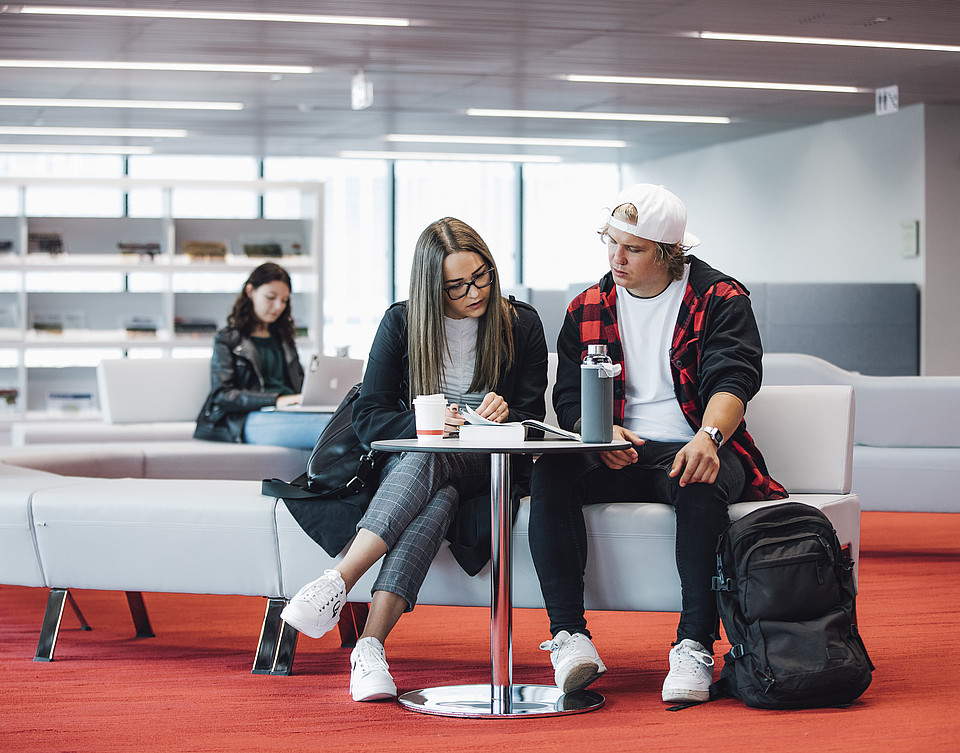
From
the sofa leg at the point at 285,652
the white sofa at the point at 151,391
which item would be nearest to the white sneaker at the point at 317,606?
the sofa leg at the point at 285,652

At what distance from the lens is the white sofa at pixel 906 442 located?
460cm

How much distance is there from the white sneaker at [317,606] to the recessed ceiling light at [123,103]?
23.0ft

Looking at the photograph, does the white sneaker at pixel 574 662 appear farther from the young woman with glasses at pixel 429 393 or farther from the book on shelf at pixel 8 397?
the book on shelf at pixel 8 397

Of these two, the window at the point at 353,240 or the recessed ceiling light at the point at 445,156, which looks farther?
the window at the point at 353,240

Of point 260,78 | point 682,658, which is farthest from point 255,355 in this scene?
point 260,78

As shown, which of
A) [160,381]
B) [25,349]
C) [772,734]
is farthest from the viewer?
[25,349]

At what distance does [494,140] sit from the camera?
10.9m

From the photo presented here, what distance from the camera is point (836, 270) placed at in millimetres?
9977

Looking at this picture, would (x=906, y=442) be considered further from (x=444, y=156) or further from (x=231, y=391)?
(x=444, y=156)

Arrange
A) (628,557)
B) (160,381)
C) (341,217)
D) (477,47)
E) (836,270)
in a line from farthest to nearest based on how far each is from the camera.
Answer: (341,217), (836,270), (477,47), (160,381), (628,557)

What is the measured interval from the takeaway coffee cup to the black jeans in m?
0.30

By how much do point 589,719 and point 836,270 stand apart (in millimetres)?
8162

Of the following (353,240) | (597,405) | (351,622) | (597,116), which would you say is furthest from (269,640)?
(353,240)

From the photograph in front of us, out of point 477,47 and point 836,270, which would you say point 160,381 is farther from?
point 836,270
